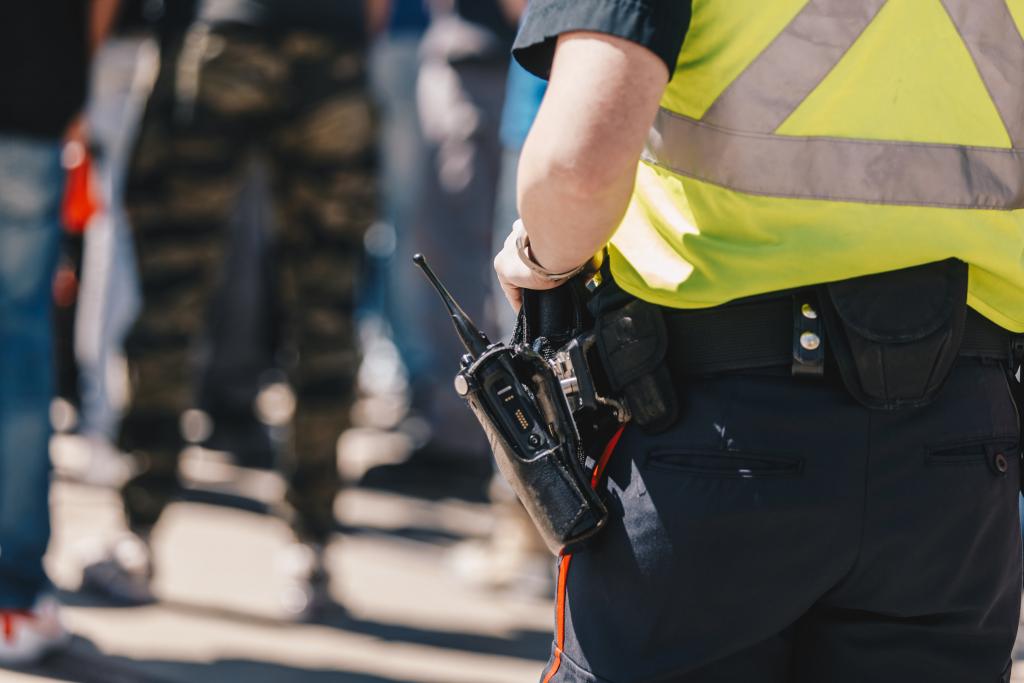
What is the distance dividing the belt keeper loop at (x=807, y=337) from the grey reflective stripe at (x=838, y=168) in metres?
0.11

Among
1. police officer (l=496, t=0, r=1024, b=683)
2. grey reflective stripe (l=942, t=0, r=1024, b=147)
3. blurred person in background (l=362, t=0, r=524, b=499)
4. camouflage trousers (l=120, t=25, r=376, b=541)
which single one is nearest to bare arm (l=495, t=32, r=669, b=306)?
police officer (l=496, t=0, r=1024, b=683)

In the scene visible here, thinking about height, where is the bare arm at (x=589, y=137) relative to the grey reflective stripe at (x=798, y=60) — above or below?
below

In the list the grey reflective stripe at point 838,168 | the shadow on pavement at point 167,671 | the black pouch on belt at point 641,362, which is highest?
the grey reflective stripe at point 838,168

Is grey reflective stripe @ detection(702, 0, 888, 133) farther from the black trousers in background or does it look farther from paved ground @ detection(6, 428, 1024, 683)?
paved ground @ detection(6, 428, 1024, 683)

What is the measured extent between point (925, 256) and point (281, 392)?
536 centimetres

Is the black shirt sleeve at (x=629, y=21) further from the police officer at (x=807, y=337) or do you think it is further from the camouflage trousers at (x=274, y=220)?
the camouflage trousers at (x=274, y=220)

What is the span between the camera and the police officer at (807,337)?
1370mm

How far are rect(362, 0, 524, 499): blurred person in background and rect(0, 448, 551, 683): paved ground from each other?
0.65m

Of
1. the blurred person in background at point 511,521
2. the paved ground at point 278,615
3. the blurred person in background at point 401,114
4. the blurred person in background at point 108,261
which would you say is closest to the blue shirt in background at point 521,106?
the blurred person in background at point 511,521

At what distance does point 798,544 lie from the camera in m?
1.38

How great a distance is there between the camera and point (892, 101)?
1.39 metres

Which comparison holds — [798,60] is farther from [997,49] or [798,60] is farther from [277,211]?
[277,211]

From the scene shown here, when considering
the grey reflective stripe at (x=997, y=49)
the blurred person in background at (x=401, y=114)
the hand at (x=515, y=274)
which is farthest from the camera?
the blurred person in background at (x=401, y=114)

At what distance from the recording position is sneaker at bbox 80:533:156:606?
346 centimetres
